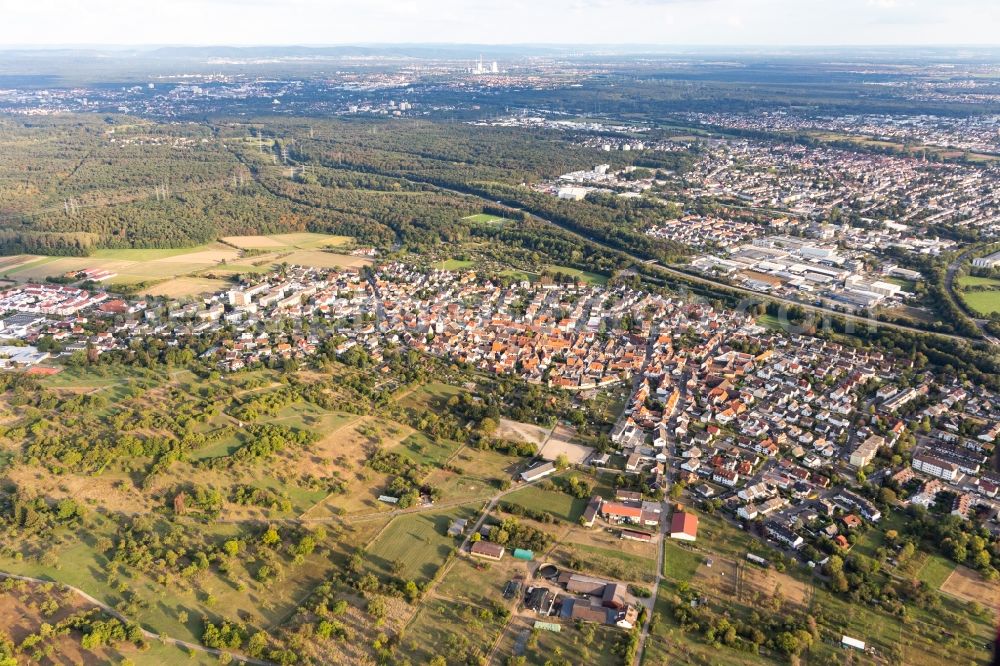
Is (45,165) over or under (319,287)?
over

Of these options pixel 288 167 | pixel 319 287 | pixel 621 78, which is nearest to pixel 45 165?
pixel 288 167

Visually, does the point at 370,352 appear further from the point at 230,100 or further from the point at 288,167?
the point at 230,100

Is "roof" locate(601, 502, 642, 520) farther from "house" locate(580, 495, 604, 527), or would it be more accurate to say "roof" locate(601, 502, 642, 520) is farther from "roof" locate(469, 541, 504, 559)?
"roof" locate(469, 541, 504, 559)

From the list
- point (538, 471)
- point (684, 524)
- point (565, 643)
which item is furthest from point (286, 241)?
point (565, 643)

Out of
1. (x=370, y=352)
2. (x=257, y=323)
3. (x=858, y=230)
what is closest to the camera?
(x=370, y=352)

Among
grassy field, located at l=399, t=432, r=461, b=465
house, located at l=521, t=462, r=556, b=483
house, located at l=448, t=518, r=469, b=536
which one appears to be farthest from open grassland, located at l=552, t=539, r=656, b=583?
grassy field, located at l=399, t=432, r=461, b=465

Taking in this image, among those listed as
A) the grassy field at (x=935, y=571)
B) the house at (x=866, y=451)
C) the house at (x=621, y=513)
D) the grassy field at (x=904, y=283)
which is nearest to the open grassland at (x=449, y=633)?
the house at (x=621, y=513)
